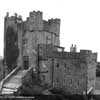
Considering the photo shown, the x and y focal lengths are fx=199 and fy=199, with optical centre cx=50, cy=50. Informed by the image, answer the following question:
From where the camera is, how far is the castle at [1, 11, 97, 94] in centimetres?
2862

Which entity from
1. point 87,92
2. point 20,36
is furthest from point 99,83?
point 20,36

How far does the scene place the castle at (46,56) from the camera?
93.9 feet

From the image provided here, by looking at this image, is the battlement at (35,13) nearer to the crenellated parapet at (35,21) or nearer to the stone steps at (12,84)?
the crenellated parapet at (35,21)

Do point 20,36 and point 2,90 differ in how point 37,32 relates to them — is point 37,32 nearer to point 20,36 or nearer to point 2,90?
point 20,36

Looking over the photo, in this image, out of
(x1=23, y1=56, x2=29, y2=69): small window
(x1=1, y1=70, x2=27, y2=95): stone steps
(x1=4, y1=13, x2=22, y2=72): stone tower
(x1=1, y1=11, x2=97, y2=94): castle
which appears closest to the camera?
(x1=1, y1=70, x2=27, y2=95): stone steps

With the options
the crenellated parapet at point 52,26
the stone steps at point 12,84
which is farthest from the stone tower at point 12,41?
the crenellated parapet at point 52,26

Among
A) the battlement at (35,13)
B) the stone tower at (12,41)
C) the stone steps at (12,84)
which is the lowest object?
the stone steps at (12,84)

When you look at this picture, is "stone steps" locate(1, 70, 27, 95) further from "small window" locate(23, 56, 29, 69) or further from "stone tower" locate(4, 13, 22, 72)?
"stone tower" locate(4, 13, 22, 72)

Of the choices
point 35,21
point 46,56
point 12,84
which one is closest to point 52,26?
point 35,21

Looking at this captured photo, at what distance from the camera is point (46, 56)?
99.7 ft

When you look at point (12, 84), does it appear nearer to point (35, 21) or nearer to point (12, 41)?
point (12, 41)

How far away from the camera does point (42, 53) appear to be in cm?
3081

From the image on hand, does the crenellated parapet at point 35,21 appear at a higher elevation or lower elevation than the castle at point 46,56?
higher

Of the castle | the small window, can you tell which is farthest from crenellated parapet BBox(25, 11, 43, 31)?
the small window
